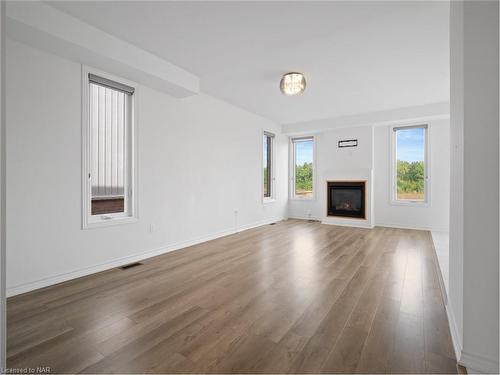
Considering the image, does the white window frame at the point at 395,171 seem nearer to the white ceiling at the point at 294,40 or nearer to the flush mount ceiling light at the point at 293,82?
the white ceiling at the point at 294,40

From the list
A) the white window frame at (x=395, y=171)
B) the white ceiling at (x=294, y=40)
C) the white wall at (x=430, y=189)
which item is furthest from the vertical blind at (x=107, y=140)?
the white window frame at (x=395, y=171)

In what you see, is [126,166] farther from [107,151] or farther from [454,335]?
[454,335]

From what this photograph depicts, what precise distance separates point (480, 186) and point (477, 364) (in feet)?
3.33

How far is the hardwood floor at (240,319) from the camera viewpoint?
1.53 m

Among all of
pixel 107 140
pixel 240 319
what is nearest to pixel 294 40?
pixel 107 140

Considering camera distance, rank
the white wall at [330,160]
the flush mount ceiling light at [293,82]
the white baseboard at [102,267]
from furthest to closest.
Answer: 1. the white wall at [330,160]
2. the flush mount ceiling light at [293,82]
3. the white baseboard at [102,267]

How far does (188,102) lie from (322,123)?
371 cm

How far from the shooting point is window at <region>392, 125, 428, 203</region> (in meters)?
5.84

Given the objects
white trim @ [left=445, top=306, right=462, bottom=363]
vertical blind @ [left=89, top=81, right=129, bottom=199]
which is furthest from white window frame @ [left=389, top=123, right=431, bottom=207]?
vertical blind @ [left=89, top=81, right=129, bottom=199]

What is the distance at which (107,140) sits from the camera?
10.8 ft

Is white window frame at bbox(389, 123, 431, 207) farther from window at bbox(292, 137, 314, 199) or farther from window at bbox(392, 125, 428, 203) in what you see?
window at bbox(292, 137, 314, 199)

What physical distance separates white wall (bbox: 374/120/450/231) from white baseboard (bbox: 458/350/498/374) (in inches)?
202

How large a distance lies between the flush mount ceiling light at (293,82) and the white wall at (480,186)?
7.80ft

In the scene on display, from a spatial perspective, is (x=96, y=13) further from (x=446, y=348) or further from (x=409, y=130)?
(x=409, y=130)
